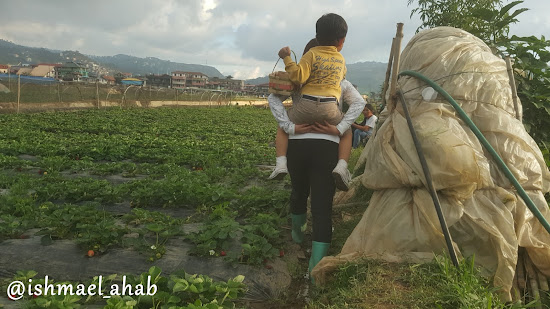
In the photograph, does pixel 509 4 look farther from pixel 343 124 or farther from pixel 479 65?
pixel 343 124

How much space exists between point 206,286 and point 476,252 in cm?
175

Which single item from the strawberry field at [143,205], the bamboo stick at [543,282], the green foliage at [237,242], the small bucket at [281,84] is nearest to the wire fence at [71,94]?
the strawberry field at [143,205]

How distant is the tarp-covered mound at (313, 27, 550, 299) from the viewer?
2.54 metres

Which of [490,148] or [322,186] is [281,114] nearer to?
[322,186]

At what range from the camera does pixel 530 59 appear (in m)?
4.16

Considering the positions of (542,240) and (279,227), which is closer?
(542,240)

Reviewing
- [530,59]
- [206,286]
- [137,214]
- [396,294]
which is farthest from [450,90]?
[137,214]

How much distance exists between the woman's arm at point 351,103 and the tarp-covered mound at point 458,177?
0.84ft

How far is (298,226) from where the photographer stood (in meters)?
3.61

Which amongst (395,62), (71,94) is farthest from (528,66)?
(71,94)

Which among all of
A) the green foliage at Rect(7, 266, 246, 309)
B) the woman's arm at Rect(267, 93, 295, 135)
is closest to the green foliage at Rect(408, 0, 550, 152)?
the woman's arm at Rect(267, 93, 295, 135)

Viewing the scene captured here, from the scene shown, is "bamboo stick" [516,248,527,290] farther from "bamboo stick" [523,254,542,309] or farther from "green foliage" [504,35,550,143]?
"green foliage" [504,35,550,143]

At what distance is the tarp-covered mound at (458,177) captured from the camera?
2539mm

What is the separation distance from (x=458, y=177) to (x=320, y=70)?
4.07 ft
